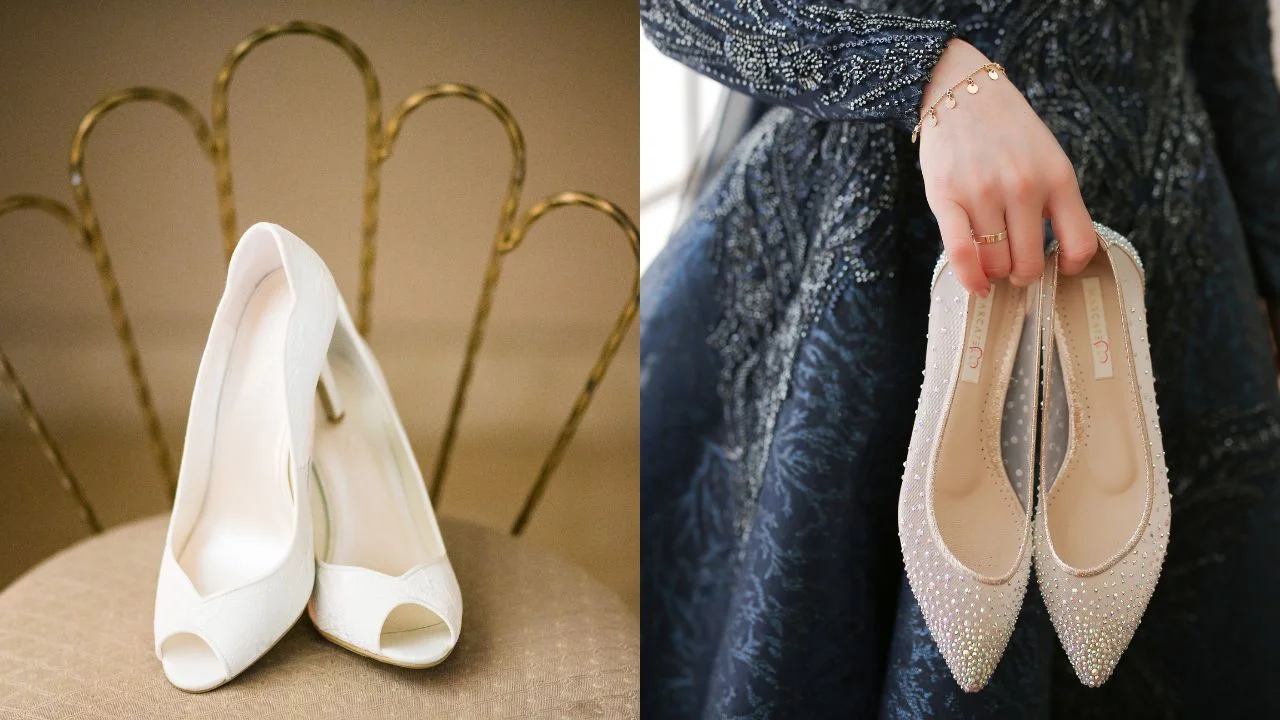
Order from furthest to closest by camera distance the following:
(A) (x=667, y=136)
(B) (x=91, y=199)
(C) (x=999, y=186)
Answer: (A) (x=667, y=136) → (B) (x=91, y=199) → (C) (x=999, y=186)

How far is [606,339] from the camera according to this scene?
1.66 ft

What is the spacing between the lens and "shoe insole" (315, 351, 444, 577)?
466 millimetres

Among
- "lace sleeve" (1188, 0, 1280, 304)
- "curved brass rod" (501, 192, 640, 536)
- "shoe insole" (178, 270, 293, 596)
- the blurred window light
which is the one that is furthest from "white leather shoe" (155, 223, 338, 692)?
"lace sleeve" (1188, 0, 1280, 304)

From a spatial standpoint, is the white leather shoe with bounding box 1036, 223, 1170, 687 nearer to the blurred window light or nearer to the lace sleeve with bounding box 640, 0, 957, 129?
the lace sleeve with bounding box 640, 0, 957, 129

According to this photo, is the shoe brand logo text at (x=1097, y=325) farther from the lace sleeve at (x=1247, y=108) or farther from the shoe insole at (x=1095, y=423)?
the lace sleeve at (x=1247, y=108)

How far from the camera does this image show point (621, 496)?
54 centimetres

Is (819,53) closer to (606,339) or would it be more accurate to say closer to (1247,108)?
(606,339)

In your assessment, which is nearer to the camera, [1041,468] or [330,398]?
[1041,468]

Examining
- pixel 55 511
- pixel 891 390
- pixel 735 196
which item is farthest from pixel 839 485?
pixel 55 511

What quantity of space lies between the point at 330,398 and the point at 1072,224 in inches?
14.4

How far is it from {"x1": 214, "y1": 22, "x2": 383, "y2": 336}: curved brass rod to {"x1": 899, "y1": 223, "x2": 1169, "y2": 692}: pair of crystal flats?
28 centimetres

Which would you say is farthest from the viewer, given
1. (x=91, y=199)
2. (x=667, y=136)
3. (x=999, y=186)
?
(x=667, y=136)

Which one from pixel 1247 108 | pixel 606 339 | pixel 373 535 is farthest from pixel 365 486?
pixel 1247 108

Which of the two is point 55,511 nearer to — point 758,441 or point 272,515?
point 272,515
